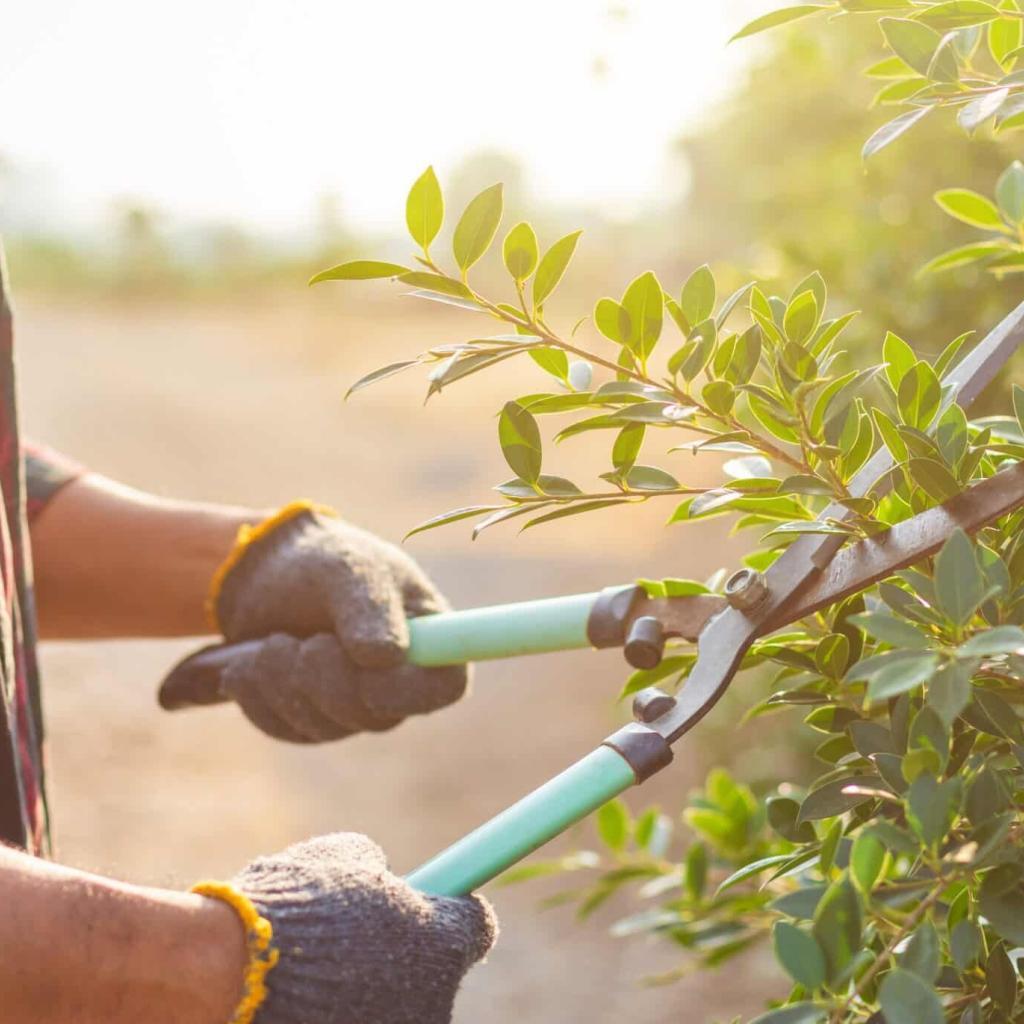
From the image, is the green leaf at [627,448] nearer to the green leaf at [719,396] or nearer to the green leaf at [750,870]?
the green leaf at [719,396]

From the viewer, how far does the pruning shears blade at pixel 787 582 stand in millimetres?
735

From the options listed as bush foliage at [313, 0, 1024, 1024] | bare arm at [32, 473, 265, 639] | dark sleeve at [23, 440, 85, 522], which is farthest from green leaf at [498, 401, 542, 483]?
dark sleeve at [23, 440, 85, 522]

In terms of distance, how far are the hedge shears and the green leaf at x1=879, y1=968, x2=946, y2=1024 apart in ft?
0.74

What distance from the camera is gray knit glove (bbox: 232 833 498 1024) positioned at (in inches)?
30.5

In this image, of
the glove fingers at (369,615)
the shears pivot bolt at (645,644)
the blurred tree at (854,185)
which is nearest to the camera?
the shears pivot bolt at (645,644)

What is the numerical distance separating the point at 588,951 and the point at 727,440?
2737mm

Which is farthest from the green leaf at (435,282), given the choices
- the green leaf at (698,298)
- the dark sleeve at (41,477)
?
the dark sleeve at (41,477)

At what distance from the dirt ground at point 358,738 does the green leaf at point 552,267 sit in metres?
0.53

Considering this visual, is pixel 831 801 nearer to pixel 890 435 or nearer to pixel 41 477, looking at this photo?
pixel 890 435

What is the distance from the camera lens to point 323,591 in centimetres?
120

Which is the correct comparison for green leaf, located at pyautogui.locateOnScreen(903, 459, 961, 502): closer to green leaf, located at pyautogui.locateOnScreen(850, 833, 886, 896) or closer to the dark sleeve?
green leaf, located at pyautogui.locateOnScreen(850, 833, 886, 896)

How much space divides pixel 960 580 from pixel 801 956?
0.56 feet

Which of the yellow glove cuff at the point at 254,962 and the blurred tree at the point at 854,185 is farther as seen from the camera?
the blurred tree at the point at 854,185

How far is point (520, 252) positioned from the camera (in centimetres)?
70
